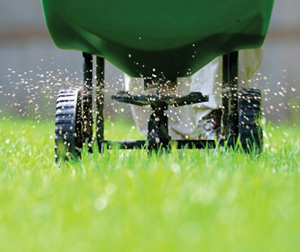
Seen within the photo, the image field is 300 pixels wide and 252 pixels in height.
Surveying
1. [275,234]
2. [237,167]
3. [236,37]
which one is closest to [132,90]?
[236,37]

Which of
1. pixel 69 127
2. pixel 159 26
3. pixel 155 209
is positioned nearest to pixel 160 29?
pixel 159 26

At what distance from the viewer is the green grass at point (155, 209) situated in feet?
2.71

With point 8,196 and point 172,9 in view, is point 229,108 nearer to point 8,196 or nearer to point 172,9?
point 172,9

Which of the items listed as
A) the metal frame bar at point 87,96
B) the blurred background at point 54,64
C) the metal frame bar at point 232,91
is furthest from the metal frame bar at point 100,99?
the blurred background at point 54,64

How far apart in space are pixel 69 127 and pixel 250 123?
2.09 ft

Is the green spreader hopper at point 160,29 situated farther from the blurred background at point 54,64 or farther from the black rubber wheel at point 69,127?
the blurred background at point 54,64

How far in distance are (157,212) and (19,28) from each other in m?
4.35

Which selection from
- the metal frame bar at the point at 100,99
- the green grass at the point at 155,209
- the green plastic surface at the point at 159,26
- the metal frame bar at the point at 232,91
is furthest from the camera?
the metal frame bar at the point at 100,99

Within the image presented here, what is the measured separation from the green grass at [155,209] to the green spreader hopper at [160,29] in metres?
0.51

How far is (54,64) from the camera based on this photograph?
5.07 meters

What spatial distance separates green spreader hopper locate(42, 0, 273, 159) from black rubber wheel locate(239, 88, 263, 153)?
0.09m

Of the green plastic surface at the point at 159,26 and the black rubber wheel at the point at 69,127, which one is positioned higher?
the green plastic surface at the point at 159,26

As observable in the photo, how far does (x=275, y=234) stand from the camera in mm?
874

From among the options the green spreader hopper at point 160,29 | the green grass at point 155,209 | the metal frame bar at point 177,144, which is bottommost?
the green grass at point 155,209
